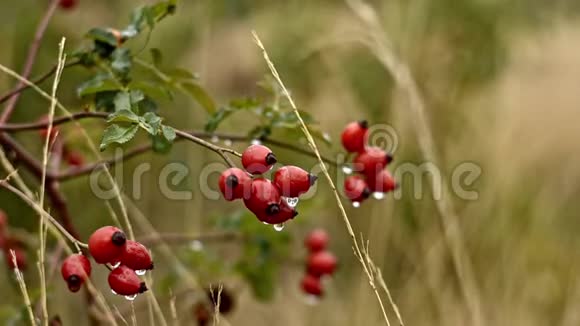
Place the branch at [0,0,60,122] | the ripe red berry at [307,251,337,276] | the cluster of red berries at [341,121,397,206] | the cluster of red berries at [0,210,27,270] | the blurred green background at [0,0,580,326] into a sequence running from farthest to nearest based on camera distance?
the blurred green background at [0,0,580,326] < the ripe red berry at [307,251,337,276] < the cluster of red berries at [0,210,27,270] < the branch at [0,0,60,122] < the cluster of red berries at [341,121,397,206]

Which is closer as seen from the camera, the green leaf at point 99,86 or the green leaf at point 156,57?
the green leaf at point 99,86

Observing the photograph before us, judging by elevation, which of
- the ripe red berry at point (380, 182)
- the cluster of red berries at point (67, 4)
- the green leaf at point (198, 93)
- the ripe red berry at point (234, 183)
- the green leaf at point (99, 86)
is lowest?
the ripe red berry at point (234, 183)

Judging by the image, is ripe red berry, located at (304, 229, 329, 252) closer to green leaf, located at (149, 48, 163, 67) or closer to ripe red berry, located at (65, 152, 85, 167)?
ripe red berry, located at (65, 152, 85, 167)

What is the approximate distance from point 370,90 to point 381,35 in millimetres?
1131

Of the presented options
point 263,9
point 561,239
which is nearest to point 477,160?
point 561,239

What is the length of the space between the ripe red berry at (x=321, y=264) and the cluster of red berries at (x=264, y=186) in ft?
3.10

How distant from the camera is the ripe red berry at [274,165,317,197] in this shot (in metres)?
1.12

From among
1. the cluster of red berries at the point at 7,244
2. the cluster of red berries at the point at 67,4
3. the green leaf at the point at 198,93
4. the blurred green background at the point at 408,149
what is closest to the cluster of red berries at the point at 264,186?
the green leaf at the point at 198,93

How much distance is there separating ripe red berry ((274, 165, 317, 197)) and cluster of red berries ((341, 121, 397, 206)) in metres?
0.31

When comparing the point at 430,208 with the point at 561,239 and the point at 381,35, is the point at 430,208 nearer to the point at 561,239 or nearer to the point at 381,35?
the point at 561,239

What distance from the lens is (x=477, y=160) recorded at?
3697 mm

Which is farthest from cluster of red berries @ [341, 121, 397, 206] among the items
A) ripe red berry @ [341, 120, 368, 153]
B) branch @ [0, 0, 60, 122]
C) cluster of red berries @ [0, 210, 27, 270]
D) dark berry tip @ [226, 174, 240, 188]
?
cluster of red berries @ [0, 210, 27, 270]

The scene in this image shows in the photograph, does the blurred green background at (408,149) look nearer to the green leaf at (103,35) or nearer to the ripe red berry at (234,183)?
the green leaf at (103,35)

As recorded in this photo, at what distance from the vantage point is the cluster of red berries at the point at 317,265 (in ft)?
6.77
